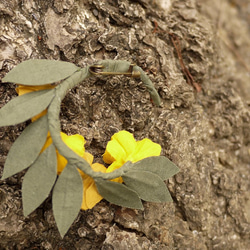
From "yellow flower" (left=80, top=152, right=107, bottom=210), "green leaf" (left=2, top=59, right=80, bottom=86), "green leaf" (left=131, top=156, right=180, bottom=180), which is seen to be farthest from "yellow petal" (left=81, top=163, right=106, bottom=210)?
"green leaf" (left=2, top=59, right=80, bottom=86)

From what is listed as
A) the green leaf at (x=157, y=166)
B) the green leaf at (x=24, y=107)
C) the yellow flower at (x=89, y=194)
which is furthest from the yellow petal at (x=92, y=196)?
the green leaf at (x=24, y=107)

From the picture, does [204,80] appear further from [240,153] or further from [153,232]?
[153,232]

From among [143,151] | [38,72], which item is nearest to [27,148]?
[38,72]

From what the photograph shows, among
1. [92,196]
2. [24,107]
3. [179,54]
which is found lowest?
[92,196]

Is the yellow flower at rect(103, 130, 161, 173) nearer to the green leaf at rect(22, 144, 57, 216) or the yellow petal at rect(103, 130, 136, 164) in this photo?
the yellow petal at rect(103, 130, 136, 164)

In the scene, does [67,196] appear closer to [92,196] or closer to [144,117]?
[92,196]

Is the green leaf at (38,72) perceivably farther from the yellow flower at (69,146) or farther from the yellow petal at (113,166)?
the yellow petal at (113,166)
